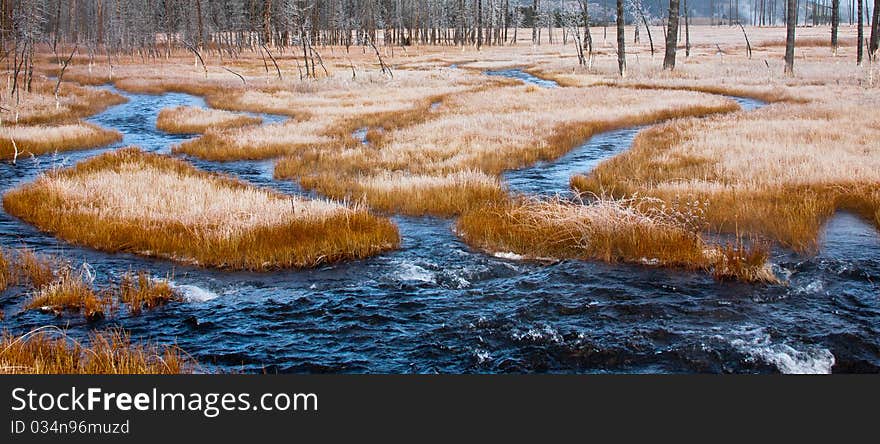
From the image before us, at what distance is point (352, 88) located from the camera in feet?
143

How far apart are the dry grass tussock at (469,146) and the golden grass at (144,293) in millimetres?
5268

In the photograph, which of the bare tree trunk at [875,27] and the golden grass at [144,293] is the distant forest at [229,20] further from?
the golden grass at [144,293]

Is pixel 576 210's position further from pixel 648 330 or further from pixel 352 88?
pixel 352 88

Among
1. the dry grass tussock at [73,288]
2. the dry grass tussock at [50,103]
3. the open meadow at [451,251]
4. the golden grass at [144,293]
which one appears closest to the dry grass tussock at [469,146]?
the open meadow at [451,251]

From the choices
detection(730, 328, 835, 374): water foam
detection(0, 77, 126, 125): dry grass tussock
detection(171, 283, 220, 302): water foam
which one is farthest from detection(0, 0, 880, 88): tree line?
detection(171, 283, 220, 302): water foam

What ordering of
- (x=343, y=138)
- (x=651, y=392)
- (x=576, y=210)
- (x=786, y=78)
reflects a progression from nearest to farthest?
(x=651, y=392), (x=576, y=210), (x=343, y=138), (x=786, y=78)

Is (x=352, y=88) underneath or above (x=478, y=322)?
above

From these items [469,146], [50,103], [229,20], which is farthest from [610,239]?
[229,20]

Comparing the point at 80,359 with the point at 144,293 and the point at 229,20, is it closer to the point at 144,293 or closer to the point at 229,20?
the point at 144,293

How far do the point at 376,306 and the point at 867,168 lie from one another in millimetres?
12812

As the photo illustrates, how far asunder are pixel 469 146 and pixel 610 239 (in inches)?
436

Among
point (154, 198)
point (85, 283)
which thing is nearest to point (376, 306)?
point (85, 283)

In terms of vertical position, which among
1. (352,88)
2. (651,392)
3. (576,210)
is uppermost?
(352,88)

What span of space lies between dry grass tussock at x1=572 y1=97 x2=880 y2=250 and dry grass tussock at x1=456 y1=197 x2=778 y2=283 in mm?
1403
